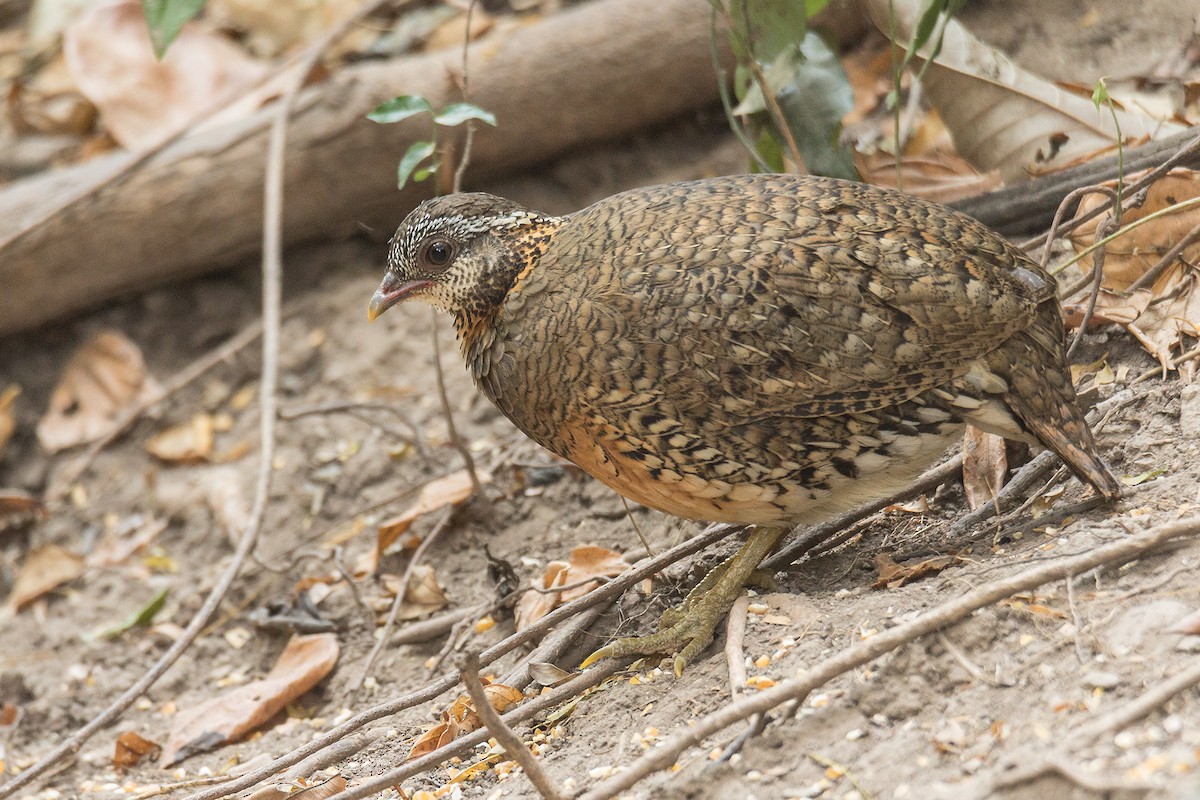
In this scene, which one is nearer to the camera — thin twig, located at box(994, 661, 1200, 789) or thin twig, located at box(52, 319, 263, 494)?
thin twig, located at box(994, 661, 1200, 789)

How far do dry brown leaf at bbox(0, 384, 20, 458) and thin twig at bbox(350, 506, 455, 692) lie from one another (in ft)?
8.29

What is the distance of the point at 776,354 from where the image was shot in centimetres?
323

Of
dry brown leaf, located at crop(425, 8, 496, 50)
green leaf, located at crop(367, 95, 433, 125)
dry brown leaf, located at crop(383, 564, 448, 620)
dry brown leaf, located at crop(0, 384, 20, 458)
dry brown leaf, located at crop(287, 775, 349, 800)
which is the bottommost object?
dry brown leaf, located at crop(383, 564, 448, 620)

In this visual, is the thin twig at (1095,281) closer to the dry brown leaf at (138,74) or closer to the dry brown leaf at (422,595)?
the dry brown leaf at (422,595)

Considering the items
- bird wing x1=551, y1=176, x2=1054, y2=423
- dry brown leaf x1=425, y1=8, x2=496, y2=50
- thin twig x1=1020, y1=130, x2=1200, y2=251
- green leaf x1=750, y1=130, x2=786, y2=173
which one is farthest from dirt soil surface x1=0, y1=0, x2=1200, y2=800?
green leaf x1=750, y1=130, x2=786, y2=173

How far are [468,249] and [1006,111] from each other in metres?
2.17

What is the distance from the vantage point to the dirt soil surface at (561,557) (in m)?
2.70

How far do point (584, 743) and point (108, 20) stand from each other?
517 cm

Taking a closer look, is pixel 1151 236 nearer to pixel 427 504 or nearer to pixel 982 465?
pixel 982 465

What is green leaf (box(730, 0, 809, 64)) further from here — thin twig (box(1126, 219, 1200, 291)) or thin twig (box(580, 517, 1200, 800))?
thin twig (box(580, 517, 1200, 800))

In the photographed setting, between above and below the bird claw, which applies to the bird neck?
above

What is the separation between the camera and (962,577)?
3.21 metres

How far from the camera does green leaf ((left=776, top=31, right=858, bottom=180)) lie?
466 centimetres

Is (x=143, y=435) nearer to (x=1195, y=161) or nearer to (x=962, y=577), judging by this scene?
(x=962, y=577)
